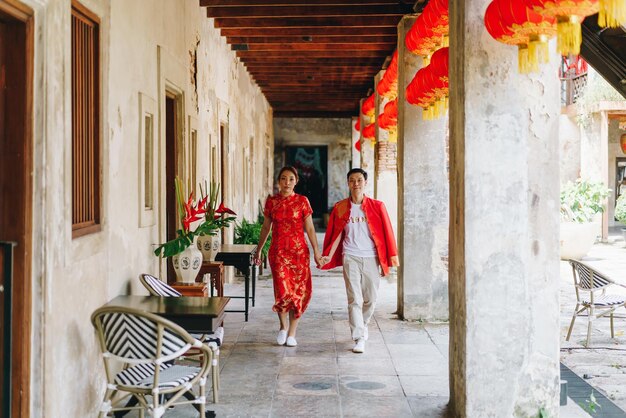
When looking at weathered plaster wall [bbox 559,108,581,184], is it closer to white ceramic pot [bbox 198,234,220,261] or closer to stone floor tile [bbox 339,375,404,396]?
white ceramic pot [bbox 198,234,220,261]

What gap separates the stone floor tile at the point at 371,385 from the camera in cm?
544

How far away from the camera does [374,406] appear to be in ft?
16.7

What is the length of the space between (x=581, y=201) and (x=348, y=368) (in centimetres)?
1145

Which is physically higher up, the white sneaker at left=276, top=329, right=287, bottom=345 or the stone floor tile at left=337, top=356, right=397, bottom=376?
the white sneaker at left=276, top=329, right=287, bottom=345

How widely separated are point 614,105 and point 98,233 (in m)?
17.5

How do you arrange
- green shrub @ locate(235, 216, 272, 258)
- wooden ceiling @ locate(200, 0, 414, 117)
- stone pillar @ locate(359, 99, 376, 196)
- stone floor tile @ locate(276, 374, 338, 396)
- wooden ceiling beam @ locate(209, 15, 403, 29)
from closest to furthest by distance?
stone floor tile @ locate(276, 374, 338, 396)
wooden ceiling @ locate(200, 0, 414, 117)
wooden ceiling beam @ locate(209, 15, 403, 29)
green shrub @ locate(235, 216, 272, 258)
stone pillar @ locate(359, 99, 376, 196)

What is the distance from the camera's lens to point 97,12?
465 centimetres

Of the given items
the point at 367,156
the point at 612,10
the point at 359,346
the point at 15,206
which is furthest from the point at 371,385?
the point at 367,156

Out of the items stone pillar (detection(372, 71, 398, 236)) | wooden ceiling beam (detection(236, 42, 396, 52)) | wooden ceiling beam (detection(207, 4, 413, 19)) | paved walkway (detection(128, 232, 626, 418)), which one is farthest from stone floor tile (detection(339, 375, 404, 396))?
stone pillar (detection(372, 71, 398, 236))

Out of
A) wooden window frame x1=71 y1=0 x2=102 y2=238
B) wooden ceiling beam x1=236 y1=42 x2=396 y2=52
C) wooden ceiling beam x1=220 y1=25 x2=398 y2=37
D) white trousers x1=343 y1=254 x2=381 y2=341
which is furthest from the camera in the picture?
wooden ceiling beam x1=236 y1=42 x2=396 y2=52

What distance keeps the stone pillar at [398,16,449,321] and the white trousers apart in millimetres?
1654

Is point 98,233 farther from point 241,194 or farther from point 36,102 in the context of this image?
point 241,194

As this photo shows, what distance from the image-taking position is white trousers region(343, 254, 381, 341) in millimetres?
6859

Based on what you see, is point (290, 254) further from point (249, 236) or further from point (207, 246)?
point (249, 236)
